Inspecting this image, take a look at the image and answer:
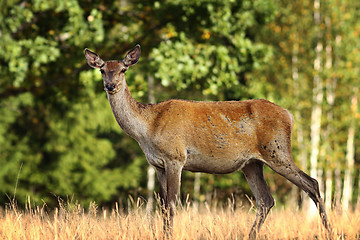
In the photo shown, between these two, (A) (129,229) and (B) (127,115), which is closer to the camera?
(A) (129,229)

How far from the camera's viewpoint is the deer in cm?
717

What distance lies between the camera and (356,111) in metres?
22.1

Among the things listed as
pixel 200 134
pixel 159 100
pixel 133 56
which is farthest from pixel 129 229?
pixel 159 100

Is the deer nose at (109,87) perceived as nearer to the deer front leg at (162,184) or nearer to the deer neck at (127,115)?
the deer neck at (127,115)

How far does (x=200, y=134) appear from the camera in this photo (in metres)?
7.45

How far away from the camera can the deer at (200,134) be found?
717 centimetres

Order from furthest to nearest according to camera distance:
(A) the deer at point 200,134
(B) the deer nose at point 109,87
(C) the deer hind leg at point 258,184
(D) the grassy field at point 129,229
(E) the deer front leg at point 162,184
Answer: (C) the deer hind leg at point 258,184, (E) the deer front leg at point 162,184, (A) the deer at point 200,134, (B) the deer nose at point 109,87, (D) the grassy field at point 129,229

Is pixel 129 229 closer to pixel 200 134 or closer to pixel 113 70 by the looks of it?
pixel 200 134

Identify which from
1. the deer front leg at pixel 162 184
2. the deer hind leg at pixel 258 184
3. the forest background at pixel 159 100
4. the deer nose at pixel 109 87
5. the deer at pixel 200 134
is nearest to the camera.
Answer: the deer nose at pixel 109 87

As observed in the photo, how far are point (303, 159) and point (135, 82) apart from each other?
1103 cm

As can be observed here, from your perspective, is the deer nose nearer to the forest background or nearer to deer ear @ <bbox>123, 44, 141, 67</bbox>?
deer ear @ <bbox>123, 44, 141, 67</bbox>

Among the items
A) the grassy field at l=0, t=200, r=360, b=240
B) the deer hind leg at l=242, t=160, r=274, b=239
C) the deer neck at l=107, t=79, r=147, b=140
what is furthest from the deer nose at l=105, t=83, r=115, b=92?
the deer hind leg at l=242, t=160, r=274, b=239

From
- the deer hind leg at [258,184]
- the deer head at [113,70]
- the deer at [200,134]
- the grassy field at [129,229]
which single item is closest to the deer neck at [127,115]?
the deer at [200,134]

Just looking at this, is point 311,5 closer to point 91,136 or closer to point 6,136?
point 91,136
